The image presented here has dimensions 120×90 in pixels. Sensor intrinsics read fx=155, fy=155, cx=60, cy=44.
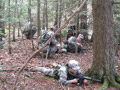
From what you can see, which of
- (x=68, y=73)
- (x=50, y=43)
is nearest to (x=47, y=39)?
(x=50, y=43)

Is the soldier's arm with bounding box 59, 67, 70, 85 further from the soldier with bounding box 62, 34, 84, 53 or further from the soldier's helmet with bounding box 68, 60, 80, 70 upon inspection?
the soldier with bounding box 62, 34, 84, 53

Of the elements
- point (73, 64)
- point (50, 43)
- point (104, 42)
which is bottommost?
point (73, 64)

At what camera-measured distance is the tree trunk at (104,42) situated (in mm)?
5148

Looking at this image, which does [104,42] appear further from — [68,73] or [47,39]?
[47,39]

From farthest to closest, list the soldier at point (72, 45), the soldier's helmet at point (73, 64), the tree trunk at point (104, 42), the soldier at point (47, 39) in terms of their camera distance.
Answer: the soldier at point (72, 45), the soldier at point (47, 39), the soldier's helmet at point (73, 64), the tree trunk at point (104, 42)

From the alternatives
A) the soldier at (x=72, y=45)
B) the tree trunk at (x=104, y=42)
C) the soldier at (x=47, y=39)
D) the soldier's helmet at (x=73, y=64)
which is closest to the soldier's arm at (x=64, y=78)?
the soldier's helmet at (x=73, y=64)

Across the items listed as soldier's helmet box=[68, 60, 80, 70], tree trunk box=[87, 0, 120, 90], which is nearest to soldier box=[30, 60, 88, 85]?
soldier's helmet box=[68, 60, 80, 70]

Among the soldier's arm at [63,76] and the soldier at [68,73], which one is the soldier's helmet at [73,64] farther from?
the soldier's arm at [63,76]

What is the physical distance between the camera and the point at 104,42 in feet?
17.3

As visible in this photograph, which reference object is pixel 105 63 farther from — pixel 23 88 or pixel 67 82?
pixel 23 88

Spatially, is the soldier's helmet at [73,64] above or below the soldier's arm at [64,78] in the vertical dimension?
above

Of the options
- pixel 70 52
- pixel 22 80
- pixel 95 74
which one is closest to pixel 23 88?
pixel 22 80

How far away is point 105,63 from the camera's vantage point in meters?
5.42

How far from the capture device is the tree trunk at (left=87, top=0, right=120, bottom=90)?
5148 millimetres
